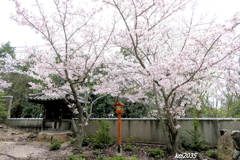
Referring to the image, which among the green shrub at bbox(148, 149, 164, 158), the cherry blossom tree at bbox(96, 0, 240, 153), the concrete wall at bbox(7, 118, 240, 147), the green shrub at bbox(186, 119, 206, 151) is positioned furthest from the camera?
the concrete wall at bbox(7, 118, 240, 147)

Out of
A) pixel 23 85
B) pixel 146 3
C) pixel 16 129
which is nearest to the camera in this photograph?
pixel 146 3

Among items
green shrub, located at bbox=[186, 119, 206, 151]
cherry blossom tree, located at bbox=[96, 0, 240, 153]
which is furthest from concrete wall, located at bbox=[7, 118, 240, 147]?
cherry blossom tree, located at bbox=[96, 0, 240, 153]

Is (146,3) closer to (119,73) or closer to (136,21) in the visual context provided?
(136,21)

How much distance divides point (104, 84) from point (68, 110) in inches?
138

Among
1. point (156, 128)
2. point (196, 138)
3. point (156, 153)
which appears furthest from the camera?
point (156, 128)

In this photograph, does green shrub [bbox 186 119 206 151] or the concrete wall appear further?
the concrete wall

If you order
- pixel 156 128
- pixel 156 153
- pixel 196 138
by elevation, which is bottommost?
pixel 156 153

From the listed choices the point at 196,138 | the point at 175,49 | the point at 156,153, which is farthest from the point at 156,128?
the point at 175,49

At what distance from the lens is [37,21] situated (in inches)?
168

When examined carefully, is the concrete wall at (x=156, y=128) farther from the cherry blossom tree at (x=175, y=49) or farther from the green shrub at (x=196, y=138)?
the cherry blossom tree at (x=175, y=49)

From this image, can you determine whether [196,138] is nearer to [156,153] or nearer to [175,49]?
[156,153]

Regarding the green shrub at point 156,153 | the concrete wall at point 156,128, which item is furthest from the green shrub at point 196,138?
the green shrub at point 156,153

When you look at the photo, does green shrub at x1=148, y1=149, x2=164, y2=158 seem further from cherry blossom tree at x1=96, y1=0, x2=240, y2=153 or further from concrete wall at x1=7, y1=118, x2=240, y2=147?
concrete wall at x1=7, y1=118, x2=240, y2=147

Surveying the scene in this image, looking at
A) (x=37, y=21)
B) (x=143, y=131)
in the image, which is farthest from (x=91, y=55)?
(x=143, y=131)
